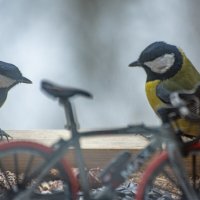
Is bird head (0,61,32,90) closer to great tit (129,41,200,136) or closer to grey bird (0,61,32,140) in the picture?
grey bird (0,61,32,140)

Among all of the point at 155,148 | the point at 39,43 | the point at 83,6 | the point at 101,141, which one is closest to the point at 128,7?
the point at 83,6

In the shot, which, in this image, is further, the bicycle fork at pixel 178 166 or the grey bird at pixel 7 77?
the grey bird at pixel 7 77

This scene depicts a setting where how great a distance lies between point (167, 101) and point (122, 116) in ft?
2.25

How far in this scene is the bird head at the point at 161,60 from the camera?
991mm

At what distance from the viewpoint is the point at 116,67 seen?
1.69 meters

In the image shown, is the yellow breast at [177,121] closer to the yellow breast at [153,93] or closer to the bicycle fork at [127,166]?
the yellow breast at [153,93]

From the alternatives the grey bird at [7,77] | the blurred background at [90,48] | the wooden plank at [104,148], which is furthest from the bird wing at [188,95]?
the blurred background at [90,48]

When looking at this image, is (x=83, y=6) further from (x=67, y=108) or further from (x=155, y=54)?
(x=67, y=108)

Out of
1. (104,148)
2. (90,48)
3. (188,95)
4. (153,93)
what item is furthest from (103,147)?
(90,48)

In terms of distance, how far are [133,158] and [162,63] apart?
226 mm

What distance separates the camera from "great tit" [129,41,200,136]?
0.99 meters

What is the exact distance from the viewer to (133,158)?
823 mm

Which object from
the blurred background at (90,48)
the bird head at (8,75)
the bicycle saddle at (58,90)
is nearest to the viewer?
the bicycle saddle at (58,90)

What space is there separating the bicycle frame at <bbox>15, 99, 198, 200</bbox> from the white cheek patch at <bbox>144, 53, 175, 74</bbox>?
213 millimetres
